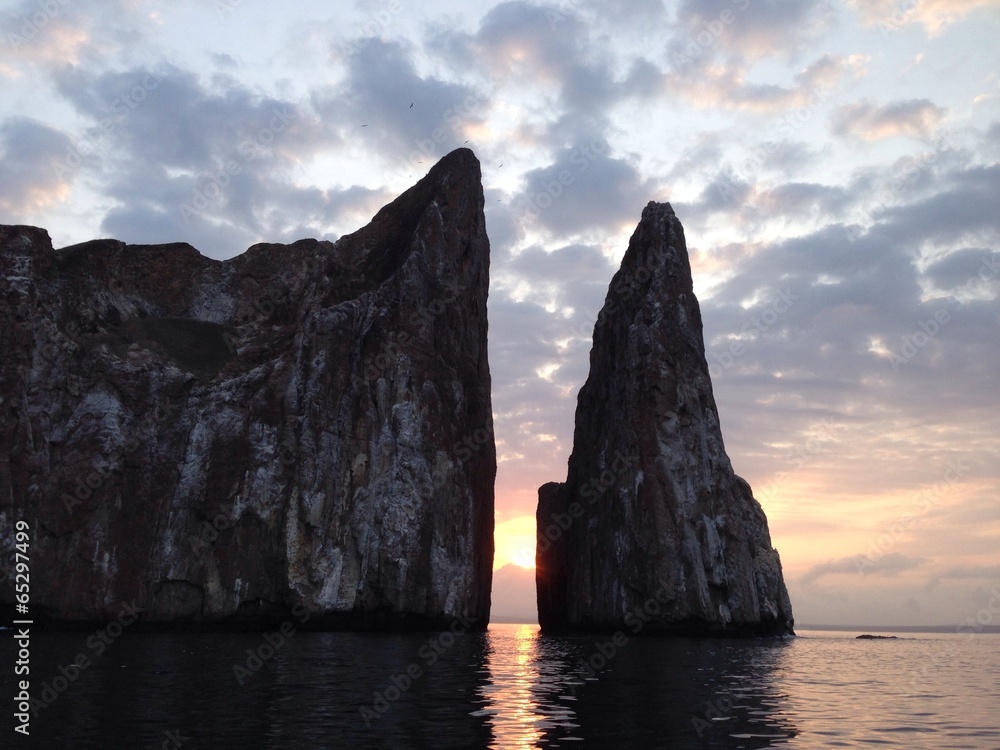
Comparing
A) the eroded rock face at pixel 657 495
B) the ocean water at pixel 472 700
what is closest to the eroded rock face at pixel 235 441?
the eroded rock face at pixel 657 495

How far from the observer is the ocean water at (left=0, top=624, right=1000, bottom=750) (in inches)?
853

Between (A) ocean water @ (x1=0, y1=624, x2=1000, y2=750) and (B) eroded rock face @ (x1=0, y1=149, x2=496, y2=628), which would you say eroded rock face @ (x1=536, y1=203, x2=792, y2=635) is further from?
(A) ocean water @ (x1=0, y1=624, x2=1000, y2=750)

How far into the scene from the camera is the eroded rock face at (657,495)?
260ft

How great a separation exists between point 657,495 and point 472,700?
5440 cm

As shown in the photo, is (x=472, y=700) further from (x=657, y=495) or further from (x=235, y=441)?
(x=657, y=495)

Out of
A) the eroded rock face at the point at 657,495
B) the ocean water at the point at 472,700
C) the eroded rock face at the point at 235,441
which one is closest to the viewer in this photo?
the ocean water at the point at 472,700

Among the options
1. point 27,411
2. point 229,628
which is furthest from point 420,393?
point 27,411

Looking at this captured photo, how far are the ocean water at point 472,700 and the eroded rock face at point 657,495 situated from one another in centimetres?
2753

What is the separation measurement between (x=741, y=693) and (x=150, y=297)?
2905 inches

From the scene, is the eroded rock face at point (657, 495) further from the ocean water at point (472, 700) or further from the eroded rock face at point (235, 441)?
the ocean water at point (472, 700)

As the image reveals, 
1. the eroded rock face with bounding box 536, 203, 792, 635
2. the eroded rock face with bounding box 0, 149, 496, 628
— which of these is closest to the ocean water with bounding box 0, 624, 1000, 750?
the eroded rock face with bounding box 0, 149, 496, 628

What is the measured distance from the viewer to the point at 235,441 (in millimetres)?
75375

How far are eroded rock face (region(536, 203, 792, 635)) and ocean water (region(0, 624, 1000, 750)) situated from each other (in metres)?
27.5

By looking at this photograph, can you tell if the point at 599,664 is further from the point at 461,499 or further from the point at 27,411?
the point at 27,411
